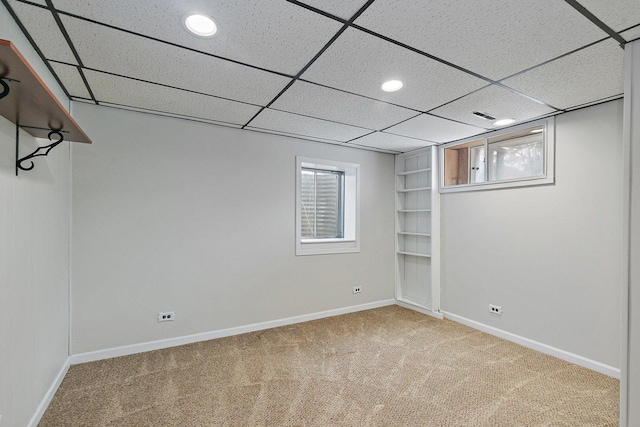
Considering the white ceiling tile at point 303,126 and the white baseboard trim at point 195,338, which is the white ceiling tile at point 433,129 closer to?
the white ceiling tile at point 303,126

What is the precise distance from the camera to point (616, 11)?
1478 mm

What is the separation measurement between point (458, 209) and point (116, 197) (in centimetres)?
391

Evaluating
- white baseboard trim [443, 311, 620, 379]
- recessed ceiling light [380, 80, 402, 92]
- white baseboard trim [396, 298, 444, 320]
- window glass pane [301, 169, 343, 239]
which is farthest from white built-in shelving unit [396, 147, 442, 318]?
recessed ceiling light [380, 80, 402, 92]

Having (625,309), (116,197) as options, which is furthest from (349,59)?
(116,197)

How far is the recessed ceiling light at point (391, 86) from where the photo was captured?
2.26 m

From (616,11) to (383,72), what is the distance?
1184 mm

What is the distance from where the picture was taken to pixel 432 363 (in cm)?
282

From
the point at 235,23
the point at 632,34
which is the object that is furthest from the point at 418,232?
the point at 235,23

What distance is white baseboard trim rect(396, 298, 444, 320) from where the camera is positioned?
4109mm

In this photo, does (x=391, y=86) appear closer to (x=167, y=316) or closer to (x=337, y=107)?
(x=337, y=107)

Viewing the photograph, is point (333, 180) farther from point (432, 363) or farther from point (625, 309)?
point (625, 309)

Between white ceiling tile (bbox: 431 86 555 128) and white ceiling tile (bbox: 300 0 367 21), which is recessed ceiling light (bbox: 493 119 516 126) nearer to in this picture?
white ceiling tile (bbox: 431 86 555 128)

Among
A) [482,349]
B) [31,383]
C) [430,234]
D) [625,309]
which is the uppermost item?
[430,234]

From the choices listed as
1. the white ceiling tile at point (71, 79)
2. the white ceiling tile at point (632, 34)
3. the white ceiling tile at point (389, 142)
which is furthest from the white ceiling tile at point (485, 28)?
the white ceiling tile at point (71, 79)
